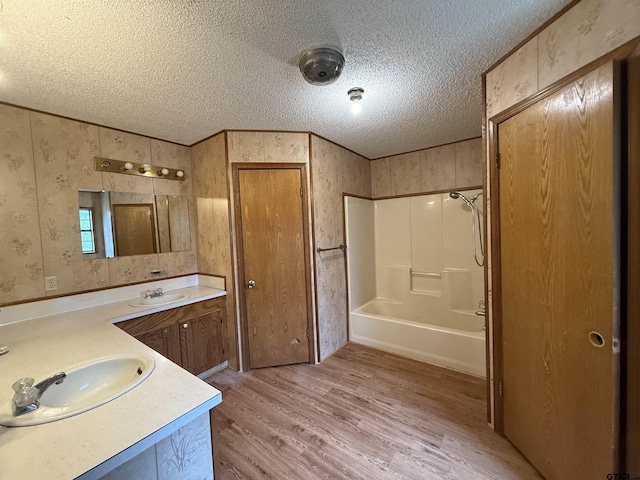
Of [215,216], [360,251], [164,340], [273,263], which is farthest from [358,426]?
[215,216]

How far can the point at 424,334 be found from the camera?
2510 mm

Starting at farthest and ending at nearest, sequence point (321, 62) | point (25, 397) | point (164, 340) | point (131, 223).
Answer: point (131, 223)
point (164, 340)
point (321, 62)
point (25, 397)

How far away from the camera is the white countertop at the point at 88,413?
63cm

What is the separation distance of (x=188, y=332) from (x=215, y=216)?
111 centimetres

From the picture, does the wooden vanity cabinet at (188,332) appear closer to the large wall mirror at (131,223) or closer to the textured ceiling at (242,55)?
the large wall mirror at (131,223)

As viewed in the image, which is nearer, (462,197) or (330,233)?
(330,233)

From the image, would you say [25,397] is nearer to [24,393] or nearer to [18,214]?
[24,393]

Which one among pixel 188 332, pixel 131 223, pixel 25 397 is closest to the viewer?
pixel 25 397

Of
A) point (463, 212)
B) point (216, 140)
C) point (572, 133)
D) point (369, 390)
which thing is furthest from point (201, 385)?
point (463, 212)

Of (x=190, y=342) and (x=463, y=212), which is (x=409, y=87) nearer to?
(x=463, y=212)

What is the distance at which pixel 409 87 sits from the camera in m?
1.70

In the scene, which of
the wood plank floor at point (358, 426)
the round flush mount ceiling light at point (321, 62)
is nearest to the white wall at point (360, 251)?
the wood plank floor at point (358, 426)

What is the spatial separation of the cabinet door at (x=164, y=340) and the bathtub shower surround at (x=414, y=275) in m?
1.85

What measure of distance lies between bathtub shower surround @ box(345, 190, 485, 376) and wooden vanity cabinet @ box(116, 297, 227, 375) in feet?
5.00
